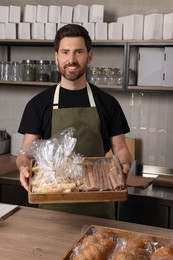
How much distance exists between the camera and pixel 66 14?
310 centimetres

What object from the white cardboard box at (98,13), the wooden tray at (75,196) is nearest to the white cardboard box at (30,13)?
the white cardboard box at (98,13)

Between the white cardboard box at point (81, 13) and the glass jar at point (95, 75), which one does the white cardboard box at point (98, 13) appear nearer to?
the white cardboard box at point (81, 13)

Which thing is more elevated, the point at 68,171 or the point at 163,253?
the point at 68,171

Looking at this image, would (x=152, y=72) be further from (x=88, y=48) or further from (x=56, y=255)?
(x=56, y=255)

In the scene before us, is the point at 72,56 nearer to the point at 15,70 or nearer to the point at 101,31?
the point at 101,31

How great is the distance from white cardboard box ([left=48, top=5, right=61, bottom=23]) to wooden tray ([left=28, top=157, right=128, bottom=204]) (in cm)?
217

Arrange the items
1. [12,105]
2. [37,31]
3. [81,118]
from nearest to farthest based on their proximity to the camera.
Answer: [81,118], [37,31], [12,105]

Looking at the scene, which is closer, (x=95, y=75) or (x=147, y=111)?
(x=95, y=75)

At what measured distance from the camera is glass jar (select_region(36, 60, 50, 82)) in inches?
125

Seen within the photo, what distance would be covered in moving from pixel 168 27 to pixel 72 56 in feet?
4.57

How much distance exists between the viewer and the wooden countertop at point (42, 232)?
4.14ft

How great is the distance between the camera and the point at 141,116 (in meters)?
3.22

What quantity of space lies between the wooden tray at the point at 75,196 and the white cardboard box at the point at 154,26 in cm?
186

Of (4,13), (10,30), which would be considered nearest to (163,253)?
(10,30)
